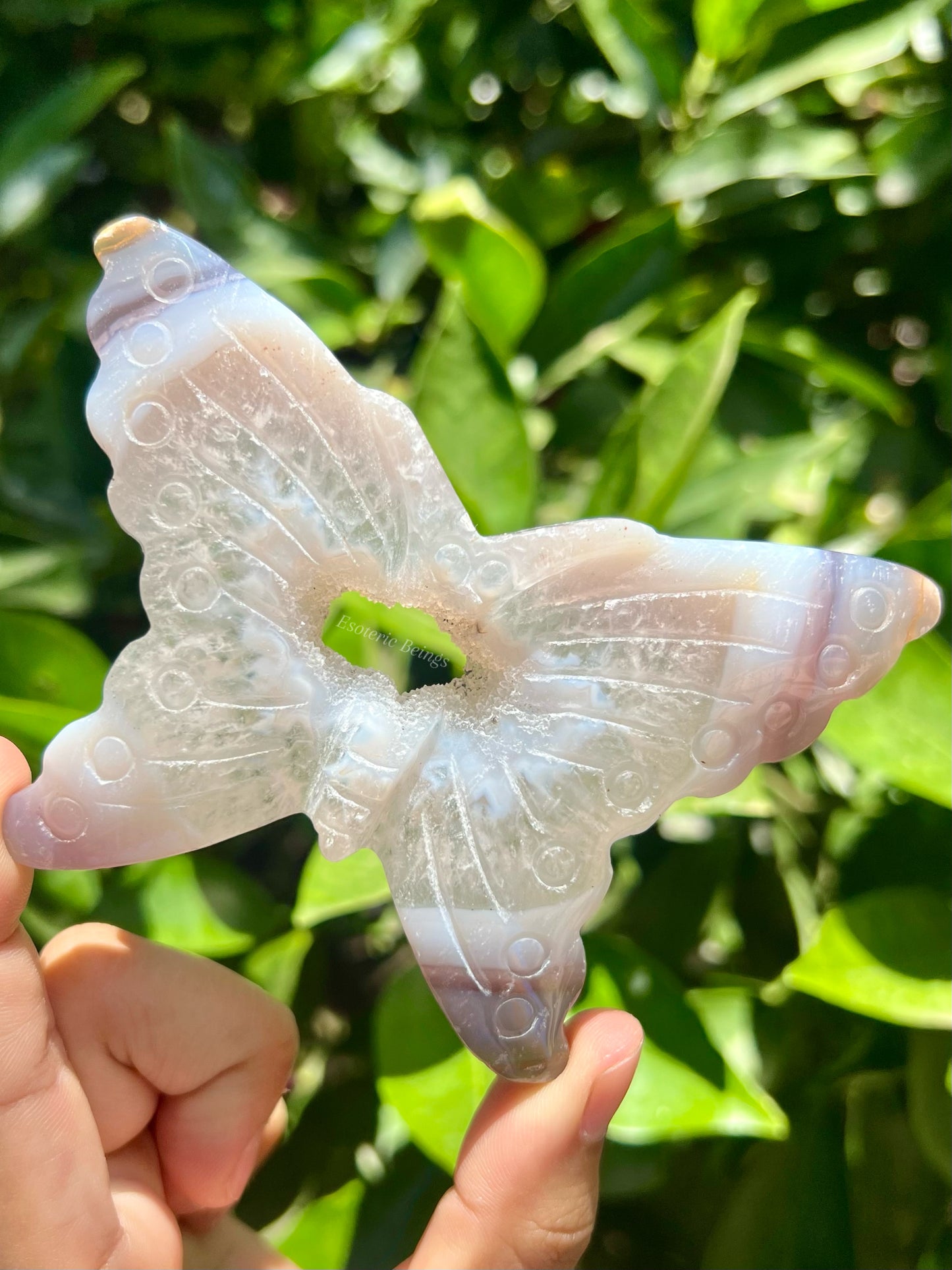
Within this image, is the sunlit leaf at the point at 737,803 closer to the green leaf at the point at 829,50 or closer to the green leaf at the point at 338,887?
the green leaf at the point at 338,887

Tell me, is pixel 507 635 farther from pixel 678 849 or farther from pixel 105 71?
pixel 105 71

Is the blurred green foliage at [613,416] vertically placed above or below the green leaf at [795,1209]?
above

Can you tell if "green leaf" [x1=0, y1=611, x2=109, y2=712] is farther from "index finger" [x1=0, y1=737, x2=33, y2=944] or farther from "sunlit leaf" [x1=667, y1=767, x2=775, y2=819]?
"sunlit leaf" [x1=667, y1=767, x2=775, y2=819]

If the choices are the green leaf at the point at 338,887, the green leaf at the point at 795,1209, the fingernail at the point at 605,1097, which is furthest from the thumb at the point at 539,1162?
the green leaf at the point at 795,1209

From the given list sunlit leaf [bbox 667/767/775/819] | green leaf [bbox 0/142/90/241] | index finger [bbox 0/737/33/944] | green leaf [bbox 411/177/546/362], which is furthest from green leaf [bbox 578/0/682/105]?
index finger [bbox 0/737/33/944]

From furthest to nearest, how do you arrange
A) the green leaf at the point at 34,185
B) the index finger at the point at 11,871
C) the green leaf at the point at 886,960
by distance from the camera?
the green leaf at the point at 34,185 → the green leaf at the point at 886,960 → the index finger at the point at 11,871

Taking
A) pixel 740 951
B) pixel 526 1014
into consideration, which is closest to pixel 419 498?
pixel 526 1014
